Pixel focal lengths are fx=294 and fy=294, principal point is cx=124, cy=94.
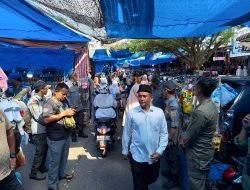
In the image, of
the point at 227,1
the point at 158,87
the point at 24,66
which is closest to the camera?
the point at 227,1

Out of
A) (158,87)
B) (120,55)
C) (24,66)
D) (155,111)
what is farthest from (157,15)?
(120,55)

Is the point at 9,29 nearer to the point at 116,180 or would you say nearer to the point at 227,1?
the point at 116,180


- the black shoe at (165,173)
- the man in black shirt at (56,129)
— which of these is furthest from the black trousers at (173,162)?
the man in black shirt at (56,129)

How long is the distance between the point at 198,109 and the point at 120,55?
1622 cm

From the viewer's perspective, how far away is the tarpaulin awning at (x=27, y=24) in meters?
5.35

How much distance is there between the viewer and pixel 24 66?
823 centimetres

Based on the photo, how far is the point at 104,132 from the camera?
7332mm

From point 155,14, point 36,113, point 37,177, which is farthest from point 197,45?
point 37,177

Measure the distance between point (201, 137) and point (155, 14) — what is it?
229cm

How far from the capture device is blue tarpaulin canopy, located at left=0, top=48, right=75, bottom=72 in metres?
7.76

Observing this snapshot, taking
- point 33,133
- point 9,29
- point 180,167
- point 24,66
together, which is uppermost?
point 9,29

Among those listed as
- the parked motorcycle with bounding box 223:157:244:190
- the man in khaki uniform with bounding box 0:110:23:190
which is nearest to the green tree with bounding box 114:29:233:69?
the parked motorcycle with bounding box 223:157:244:190

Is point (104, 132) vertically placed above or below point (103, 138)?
above

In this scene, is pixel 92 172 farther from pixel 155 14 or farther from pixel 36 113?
pixel 155 14
